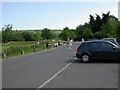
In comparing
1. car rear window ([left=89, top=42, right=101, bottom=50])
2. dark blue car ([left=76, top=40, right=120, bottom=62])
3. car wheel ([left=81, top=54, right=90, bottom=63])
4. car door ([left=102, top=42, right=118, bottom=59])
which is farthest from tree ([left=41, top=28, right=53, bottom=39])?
car door ([left=102, top=42, right=118, bottom=59])

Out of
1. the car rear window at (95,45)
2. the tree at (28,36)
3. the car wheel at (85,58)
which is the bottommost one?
the car wheel at (85,58)

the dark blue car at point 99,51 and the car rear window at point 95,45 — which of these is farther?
the car rear window at point 95,45

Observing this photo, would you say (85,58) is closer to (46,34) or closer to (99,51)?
(99,51)

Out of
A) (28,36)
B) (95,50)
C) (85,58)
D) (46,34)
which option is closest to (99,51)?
(95,50)

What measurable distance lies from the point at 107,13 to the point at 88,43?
8346cm

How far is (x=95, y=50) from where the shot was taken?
15352 mm

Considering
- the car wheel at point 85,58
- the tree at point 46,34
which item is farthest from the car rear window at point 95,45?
the tree at point 46,34

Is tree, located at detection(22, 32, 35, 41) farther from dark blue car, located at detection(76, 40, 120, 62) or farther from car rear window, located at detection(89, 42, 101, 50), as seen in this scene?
car rear window, located at detection(89, 42, 101, 50)

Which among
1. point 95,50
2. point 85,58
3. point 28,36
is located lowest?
point 85,58

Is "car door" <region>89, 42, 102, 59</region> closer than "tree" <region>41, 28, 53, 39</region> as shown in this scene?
Yes

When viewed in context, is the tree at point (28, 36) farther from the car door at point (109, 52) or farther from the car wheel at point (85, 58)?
the car door at point (109, 52)

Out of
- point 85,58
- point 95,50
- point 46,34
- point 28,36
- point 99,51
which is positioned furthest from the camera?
point 28,36

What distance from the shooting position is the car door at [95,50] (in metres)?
15.2

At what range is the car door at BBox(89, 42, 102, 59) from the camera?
15.2m
